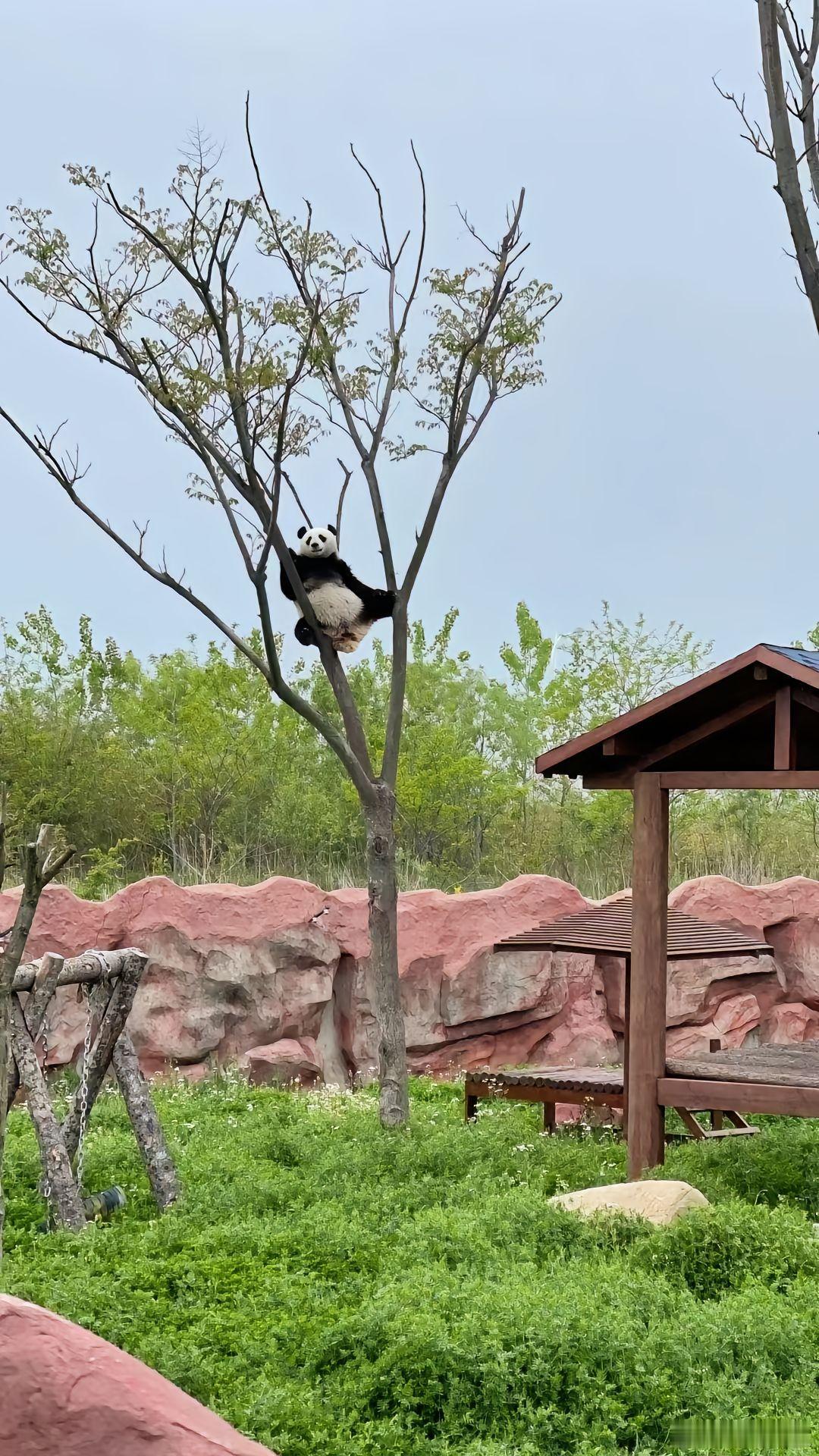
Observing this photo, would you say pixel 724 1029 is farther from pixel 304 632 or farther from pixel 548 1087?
pixel 304 632

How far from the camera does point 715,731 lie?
768 cm

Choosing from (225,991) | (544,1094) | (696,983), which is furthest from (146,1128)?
(696,983)

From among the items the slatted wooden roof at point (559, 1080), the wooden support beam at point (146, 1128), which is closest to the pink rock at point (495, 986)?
the slatted wooden roof at point (559, 1080)

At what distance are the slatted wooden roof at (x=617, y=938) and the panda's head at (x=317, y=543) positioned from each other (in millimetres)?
2907

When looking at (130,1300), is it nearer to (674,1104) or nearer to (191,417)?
(674,1104)

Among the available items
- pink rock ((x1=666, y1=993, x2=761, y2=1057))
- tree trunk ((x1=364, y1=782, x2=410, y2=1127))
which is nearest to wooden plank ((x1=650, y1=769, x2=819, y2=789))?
tree trunk ((x1=364, y1=782, x2=410, y2=1127))

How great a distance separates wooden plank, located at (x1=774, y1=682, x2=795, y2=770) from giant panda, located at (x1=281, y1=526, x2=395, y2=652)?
3.18m

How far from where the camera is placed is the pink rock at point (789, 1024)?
1386 cm

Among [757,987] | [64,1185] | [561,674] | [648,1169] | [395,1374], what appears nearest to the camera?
[395,1374]

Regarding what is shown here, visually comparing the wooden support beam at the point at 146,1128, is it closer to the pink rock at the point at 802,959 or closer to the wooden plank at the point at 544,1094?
the wooden plank at the point at 544,1094

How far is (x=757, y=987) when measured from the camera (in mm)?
13898

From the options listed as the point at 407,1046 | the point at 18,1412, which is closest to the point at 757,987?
the point at 407,1046

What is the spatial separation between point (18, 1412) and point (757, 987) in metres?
11.7

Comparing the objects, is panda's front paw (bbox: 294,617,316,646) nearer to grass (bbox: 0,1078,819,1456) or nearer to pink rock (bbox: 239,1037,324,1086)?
grass (bbox: 0,1078,819,1456)
